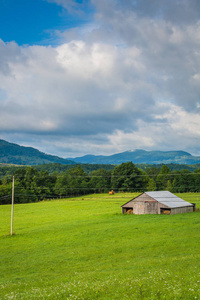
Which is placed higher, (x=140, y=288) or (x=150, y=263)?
(x=140, y=288)

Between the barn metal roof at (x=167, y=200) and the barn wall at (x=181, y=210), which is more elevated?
the barn metal roof at (x=167, y=200)

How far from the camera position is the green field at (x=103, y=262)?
1349 centimetres

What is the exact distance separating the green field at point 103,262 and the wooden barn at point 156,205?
41.4 feet

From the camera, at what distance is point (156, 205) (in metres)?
58.8

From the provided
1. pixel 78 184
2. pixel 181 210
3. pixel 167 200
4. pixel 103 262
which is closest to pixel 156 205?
pixel 167 200

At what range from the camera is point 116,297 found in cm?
1252

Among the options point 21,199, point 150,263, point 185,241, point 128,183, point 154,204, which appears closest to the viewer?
point 150,263

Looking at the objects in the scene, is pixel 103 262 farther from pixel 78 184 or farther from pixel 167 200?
pixel 78 184

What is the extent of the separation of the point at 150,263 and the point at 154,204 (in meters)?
38.5

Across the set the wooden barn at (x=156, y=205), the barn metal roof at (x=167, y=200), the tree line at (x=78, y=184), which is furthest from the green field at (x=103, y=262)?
the tree line at (x=78, y=184)

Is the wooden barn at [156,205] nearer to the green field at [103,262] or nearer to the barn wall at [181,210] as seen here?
the barn wall at [181,210]

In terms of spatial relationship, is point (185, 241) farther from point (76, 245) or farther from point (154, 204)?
point (154, 204)

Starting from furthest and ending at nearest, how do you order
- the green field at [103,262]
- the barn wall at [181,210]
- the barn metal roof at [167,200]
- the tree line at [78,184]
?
the tree line at [78,184]
the barn metal roof at [167,200]
the barn wall at [181,210]
the green field at [103,262]

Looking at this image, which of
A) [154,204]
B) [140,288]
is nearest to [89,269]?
[140,288]
